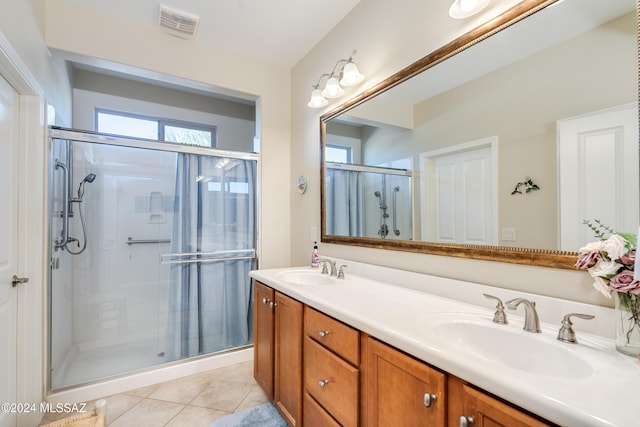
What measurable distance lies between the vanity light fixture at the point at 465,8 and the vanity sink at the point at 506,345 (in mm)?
1276

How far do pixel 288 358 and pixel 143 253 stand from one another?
1549 millimetres

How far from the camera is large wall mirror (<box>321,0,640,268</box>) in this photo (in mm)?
937

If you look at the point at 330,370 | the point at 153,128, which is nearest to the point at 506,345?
the point at 330,370

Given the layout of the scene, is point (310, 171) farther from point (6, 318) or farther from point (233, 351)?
point (6, 318)

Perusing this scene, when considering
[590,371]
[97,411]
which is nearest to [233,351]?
[97,411]

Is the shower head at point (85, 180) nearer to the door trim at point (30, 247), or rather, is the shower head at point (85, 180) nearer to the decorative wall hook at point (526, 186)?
the door trim at point (30, 247)

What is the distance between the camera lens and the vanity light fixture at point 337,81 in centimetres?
195

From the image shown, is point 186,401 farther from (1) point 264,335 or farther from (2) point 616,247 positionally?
(2) point 616,247

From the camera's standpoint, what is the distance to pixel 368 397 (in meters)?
1.05

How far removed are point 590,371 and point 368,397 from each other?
25.6 inches

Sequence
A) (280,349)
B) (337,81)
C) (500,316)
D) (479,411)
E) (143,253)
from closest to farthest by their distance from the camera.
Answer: (479,411) < (500,316) < (280,349) < (337,81) < (143,253)

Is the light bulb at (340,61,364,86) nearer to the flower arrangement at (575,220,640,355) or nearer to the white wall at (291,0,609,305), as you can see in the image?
the white wall at (291,0,609,305)

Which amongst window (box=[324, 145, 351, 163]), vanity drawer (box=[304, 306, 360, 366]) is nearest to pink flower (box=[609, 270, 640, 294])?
vanity drawer (box=[304, 306, 360, 366])

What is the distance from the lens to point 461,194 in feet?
4.49
